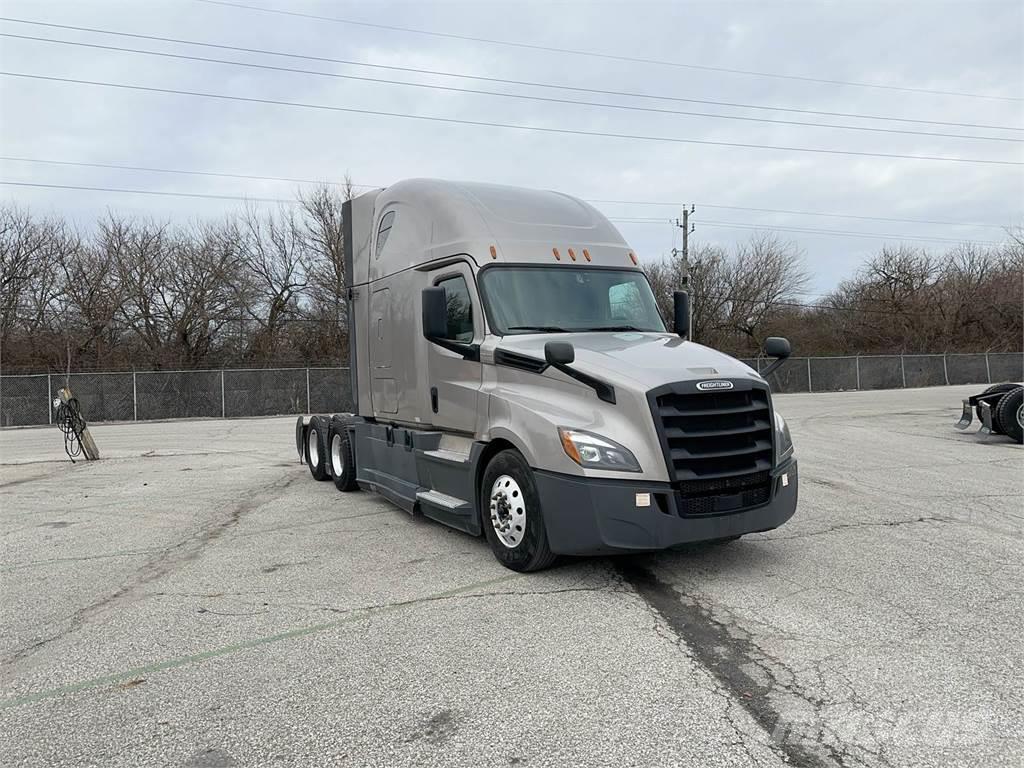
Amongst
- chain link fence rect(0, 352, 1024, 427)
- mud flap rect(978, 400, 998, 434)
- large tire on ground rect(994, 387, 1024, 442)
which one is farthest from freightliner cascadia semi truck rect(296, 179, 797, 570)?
chain link fence rect(0, 352, 1024, 427)

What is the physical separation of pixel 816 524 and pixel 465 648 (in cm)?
450

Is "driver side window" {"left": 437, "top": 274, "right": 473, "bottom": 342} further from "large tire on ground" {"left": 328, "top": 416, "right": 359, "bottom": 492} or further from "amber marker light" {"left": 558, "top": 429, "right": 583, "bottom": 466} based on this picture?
"large tire on ground" {"left": 328, "top": 416, "right": 359, "bottom": 492}

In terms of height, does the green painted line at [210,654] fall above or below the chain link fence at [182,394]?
below

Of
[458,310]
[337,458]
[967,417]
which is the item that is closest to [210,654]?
[458,310]

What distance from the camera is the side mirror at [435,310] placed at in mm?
6418

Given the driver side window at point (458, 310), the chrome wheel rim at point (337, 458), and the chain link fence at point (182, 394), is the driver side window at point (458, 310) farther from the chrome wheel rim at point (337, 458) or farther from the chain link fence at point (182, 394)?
the chain link fence at point (182, 394)

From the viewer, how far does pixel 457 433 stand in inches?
269

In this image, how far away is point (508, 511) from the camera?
5.85 metres

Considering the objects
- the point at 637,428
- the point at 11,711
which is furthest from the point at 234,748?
the point at 637,428

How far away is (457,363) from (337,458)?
4234mm

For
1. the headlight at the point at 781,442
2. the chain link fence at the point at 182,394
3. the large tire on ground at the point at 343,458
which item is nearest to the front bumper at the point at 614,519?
the headlight at the point at 781,442

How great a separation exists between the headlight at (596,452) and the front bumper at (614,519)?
0.10 metres

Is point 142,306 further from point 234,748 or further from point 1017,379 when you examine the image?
point 1017,379

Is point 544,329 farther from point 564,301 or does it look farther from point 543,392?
point 543,392
